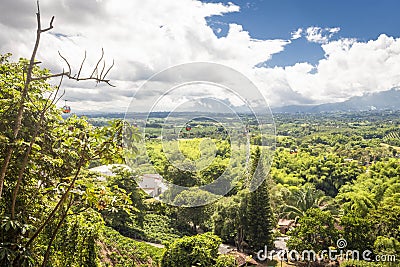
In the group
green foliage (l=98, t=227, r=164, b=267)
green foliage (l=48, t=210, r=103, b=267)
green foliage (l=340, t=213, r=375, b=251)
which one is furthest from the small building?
green foliage (l=340, t=213, r=375, b=251)

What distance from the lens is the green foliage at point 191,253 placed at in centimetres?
875

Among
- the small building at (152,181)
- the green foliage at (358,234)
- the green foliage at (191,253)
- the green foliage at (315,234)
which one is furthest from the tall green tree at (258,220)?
the small building at (152,181)

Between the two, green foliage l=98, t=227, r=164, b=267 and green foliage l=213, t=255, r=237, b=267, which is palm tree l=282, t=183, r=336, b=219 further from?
green foliage l=213, t=255, r=237, b=267

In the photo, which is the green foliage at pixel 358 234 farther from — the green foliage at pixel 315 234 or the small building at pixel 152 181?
the small building at pixel 152 181

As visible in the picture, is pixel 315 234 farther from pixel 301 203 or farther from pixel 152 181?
pixel 152 181

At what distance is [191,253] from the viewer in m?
8.78

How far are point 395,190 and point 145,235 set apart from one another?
45.4 feet

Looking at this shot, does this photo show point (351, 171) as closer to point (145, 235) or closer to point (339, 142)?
point (145, 235)

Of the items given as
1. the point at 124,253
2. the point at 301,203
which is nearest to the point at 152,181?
the point at 124,253

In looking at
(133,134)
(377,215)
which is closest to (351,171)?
(377,215)

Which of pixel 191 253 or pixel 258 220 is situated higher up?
pixel 191 253

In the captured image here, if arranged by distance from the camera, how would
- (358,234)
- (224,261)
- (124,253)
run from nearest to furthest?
(224,261) → (124,253) → (358,234)

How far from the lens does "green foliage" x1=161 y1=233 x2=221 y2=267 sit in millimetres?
8750

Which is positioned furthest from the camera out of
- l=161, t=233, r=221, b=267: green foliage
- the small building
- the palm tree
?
the palm tree
